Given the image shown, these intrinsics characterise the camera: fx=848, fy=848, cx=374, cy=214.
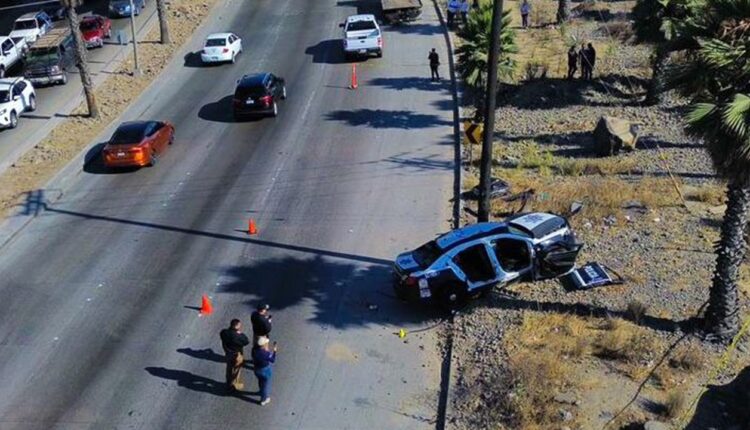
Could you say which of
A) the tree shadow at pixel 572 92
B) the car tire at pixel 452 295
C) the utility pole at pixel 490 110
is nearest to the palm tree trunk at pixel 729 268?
the car tire at pixel 452 295

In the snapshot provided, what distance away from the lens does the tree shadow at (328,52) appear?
41394 millimetres

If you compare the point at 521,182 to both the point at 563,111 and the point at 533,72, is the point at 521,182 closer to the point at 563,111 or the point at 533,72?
the point at 563,111

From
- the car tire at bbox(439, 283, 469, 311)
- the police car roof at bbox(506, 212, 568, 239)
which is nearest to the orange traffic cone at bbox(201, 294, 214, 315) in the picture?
the car tire at bbox(439, 283, 469, 311)

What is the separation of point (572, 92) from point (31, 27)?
96.9 feet

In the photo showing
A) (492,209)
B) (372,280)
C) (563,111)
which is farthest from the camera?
(563,111)

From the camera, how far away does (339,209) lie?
82.1 feet

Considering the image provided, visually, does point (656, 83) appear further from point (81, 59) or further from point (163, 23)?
point (163, 23)

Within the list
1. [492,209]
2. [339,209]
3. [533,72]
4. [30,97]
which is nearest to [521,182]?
[492,209]

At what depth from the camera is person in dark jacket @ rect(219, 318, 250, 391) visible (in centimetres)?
1608

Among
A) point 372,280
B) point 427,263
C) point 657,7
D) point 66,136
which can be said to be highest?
point 657,7

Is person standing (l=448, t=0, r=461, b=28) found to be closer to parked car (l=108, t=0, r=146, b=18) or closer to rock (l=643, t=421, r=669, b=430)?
parked car (l=108, t=0, r=146, b=18)

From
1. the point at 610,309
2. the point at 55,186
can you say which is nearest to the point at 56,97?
the point at 55,186

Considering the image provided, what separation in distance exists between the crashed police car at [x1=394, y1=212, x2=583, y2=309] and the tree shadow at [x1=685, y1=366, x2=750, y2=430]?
17.0 ft

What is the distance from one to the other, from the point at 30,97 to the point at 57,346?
2074 centimetres
